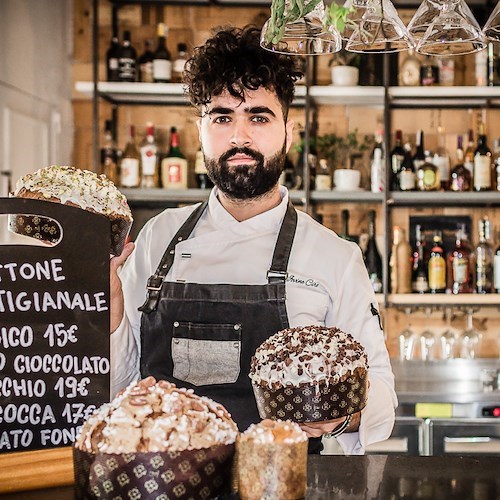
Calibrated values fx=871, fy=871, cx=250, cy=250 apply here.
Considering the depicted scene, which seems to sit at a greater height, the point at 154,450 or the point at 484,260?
the point at 484,260

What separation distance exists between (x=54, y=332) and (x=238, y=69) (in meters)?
1.09

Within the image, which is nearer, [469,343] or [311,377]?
[311,377]

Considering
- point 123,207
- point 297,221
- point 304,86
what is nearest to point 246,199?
point 297,221

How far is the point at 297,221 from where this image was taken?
7.43 ft

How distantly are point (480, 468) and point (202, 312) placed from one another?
1.00 m

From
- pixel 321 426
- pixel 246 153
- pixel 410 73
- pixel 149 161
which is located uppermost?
pixel 410 73

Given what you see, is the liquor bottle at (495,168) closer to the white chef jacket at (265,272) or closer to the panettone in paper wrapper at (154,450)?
the white chef jacket at (265,272)

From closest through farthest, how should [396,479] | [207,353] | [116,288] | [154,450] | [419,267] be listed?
[154,450] < [396,479] < [116,288] < [207,353] < [419,267]

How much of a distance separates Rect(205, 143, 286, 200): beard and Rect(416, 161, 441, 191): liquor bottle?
216 cm

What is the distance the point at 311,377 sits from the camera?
161cm

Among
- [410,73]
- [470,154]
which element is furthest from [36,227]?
[470,154]

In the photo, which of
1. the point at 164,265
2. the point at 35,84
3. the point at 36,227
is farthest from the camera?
A: the point at 35,84

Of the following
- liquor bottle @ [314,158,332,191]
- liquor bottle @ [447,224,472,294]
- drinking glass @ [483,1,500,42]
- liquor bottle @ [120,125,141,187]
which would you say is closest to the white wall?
liquor bottle @ [120,125,141,187]

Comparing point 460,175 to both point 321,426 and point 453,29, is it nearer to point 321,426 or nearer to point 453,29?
point 453,29
